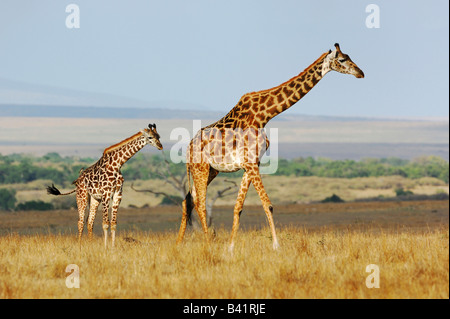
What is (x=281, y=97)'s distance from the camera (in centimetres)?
1327

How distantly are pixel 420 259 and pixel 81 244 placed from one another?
6622 millimetres

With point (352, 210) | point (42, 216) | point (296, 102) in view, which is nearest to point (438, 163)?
point (352, 210)

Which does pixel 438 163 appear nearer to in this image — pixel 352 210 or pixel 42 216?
pixel 352 210

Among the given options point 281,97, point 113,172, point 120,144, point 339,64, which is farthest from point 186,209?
point 339,64

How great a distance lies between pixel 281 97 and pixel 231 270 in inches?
139

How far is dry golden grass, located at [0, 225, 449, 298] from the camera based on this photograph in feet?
33.7

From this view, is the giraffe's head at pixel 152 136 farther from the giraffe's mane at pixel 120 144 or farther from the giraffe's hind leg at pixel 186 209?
the giraffe's hind leg at pixel 186 209

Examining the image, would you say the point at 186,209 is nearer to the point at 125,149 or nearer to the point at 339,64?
the point at 125,149

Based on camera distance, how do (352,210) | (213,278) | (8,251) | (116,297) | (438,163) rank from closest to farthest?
1. (116,297)
2. (213,278)
3. (8,251)
4. (352,210)
5. (438,163)

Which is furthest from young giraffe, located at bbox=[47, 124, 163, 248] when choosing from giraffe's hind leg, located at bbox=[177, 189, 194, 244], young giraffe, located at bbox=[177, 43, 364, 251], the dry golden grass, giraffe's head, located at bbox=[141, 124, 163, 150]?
giraffe's hind leg, located at bbox=[177, 189, 194, 244]

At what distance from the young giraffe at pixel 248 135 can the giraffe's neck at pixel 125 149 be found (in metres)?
0.98

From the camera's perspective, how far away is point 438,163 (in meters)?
80.0

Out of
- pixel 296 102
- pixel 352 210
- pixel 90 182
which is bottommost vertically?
pixel 352 210

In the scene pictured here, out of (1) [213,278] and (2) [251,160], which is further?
(2) [251,160]
